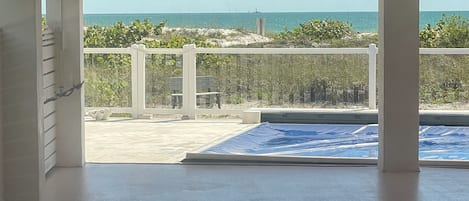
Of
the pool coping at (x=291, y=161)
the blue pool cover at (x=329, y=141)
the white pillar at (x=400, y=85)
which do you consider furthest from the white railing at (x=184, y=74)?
the white pillar at (x=400, y=85)

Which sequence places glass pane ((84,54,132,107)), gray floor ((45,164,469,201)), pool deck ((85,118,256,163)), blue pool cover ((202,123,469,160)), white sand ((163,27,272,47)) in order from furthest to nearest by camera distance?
white sand ((163,27,272,47)) < glass pane ((84,54,132,107)) < blue pool cover ((202,123,469,160)) < pool deck ((85,118,256,163)) < gray floor ((45,164,469,201))

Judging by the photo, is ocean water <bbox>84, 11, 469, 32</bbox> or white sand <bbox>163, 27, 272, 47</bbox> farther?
ocean water <bbox>84, 11, 469, 32</bbox>

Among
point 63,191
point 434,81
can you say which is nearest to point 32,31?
point 63,191

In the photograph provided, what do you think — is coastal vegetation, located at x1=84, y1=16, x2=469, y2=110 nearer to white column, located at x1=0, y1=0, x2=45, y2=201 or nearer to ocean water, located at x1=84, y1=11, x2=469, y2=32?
white column, located at x1=0, y1=0, x2=45, y2=201

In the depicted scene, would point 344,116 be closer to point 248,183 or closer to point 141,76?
point 141,76

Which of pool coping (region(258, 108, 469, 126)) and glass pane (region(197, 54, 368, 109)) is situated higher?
glass pane (region(197, 54, 368, 109))

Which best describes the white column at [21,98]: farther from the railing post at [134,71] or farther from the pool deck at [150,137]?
the railing post at [134,71]

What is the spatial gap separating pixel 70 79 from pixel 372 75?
5.13m

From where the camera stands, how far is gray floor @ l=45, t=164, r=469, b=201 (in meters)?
5.96

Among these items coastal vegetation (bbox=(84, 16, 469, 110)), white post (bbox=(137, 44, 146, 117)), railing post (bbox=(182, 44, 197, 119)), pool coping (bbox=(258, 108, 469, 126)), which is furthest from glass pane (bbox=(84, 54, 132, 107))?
pool coping (bbox=(258, 108, 469, 126))

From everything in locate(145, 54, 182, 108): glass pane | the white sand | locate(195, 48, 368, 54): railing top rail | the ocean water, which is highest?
the ocean water

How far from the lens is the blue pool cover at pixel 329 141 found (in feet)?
29.3

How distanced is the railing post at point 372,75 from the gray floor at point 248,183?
403cm

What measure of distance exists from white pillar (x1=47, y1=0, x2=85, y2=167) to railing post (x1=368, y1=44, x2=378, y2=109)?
16.3 ft
